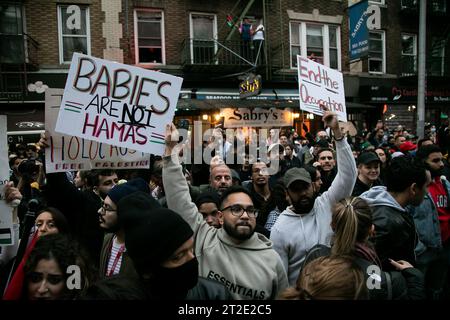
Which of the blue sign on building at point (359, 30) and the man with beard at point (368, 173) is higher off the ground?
the blue sign on building at point (359, 30)

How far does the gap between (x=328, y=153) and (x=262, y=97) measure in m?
9.58

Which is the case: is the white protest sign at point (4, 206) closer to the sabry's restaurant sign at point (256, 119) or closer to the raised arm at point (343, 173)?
the raised arm at point (343, 173)

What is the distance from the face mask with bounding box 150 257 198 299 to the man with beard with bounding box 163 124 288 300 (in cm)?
61

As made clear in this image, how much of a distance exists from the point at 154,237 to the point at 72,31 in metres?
13.5

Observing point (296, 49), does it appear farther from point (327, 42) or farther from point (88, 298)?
point (88, 298)

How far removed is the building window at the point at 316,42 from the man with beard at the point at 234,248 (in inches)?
554

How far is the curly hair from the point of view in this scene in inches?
80.5

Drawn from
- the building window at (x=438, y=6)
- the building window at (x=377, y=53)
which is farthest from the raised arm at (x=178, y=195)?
the building window at (x=438, y=6)

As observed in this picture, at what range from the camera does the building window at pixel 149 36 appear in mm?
13789

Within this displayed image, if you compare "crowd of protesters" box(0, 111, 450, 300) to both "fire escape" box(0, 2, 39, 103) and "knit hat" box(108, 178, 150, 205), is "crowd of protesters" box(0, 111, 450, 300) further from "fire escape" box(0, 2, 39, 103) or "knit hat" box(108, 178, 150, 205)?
"fire escape" box(0, 2, 39, 103)

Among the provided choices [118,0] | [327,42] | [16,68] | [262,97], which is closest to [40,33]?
[16,68]

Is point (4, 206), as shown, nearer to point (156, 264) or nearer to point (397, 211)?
point (156, 264)

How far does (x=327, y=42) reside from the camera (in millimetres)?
16234

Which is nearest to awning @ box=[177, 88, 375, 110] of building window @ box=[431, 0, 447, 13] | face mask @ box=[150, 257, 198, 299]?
building window @ box=[431, 0, 447, 13]
